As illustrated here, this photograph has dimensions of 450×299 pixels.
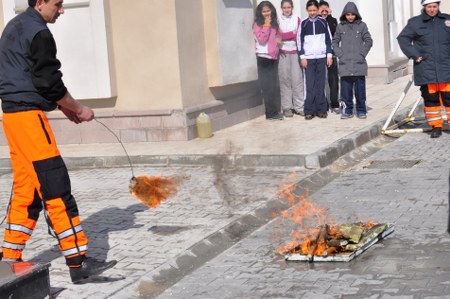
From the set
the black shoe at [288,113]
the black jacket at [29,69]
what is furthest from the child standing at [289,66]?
the black jacket at [29,69]

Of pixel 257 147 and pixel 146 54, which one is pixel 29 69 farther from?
pixel 146 54

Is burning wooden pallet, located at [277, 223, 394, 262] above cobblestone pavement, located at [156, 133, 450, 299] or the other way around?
above

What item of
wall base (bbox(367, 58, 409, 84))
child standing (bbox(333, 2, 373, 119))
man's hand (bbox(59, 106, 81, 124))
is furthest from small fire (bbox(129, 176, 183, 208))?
wall base (bbox(367, 58, 409, 84))

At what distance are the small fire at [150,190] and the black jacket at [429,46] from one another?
4498 millimetres

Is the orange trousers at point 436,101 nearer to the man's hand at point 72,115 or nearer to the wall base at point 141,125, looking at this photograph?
the wall base at point 141,125

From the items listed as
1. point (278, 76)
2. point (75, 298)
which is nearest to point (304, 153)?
point (278, 76)

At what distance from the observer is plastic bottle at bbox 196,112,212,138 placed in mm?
14102

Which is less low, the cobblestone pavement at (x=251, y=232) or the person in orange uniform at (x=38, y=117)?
the person in orange uniform at (x=38, y=117)

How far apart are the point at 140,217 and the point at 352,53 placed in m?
6.84

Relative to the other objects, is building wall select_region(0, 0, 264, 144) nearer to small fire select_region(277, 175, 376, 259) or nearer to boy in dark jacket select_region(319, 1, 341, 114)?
boy in dark jacket select_region(319, 1, 341, 114)

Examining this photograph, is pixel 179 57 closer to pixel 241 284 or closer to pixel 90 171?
pixel 90 171

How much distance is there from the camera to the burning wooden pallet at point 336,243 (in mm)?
7473

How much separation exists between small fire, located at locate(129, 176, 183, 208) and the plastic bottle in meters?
3.54

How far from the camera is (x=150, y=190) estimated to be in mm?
9633
